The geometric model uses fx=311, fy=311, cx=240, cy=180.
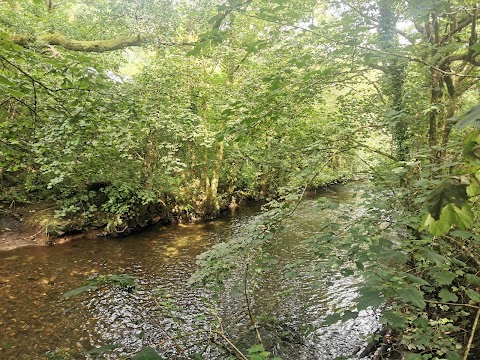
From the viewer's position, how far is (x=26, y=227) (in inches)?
441

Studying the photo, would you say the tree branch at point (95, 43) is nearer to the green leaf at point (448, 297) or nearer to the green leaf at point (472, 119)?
the green leaf at point (448, 297)

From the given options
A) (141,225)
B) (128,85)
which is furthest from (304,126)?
(141,225)

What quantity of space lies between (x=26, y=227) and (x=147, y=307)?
23.0 ft

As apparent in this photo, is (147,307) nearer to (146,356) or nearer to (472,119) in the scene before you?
(146,356)

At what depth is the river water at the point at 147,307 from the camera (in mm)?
5551

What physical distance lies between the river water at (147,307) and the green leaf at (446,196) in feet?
10.4

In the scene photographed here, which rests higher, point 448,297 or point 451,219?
point 451,219

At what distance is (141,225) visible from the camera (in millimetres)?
13453

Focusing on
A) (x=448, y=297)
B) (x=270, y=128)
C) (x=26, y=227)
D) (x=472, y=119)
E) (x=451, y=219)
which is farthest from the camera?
(x=26, y=227)

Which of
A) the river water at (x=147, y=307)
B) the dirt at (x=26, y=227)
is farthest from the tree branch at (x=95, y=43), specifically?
the river water at (x=147, y=307)

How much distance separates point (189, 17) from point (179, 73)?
2142 mm

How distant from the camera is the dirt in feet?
35.2

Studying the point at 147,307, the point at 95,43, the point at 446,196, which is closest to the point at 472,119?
the point at 446,196

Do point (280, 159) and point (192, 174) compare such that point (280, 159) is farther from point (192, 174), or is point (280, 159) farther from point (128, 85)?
point (192, 174)
